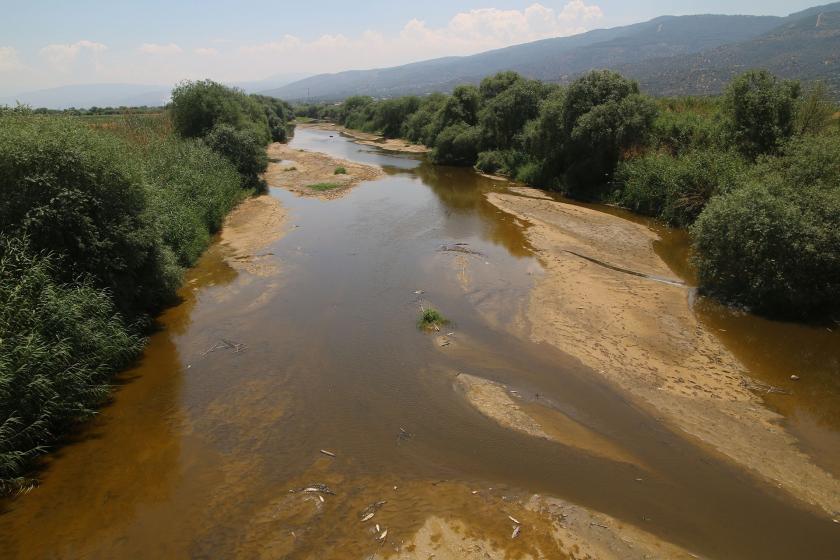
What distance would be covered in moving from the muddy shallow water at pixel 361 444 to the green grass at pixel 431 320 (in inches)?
14.5

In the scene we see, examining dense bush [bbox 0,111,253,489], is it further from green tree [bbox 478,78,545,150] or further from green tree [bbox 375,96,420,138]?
green tree [bbox 375,96,420,138]

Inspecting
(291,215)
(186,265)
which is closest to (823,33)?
(291,215)

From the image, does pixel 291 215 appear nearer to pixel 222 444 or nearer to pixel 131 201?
pixel 131 201

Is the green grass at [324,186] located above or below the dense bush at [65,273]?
below

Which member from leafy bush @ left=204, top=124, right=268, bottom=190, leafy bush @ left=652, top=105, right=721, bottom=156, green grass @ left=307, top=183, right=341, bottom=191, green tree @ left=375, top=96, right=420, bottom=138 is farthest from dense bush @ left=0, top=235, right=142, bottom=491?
green tree @ left=375, top=96, right=420, bottom=138

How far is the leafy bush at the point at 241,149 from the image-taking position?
36.7 metres

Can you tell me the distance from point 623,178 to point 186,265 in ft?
91.5

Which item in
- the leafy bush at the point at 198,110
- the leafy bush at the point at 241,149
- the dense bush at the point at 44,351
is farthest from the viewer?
the leafy bush at the point at 198,110

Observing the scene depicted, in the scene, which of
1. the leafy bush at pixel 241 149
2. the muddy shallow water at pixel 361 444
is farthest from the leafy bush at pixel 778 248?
the leafy bush at pixel 241 149

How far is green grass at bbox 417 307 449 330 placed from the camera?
16.0 metres

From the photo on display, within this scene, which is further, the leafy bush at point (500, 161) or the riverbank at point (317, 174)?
the leafy bush at point (500, 161)

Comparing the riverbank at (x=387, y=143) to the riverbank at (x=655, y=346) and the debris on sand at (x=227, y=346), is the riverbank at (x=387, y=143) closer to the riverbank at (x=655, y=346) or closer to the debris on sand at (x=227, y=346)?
the riverbank at (x=655, y=346)

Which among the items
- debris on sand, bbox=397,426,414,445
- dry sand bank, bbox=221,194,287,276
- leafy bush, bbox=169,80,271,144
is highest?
leafy bush, bbox=169,80,271,144

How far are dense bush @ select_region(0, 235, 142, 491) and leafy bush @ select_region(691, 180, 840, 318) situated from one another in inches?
787
